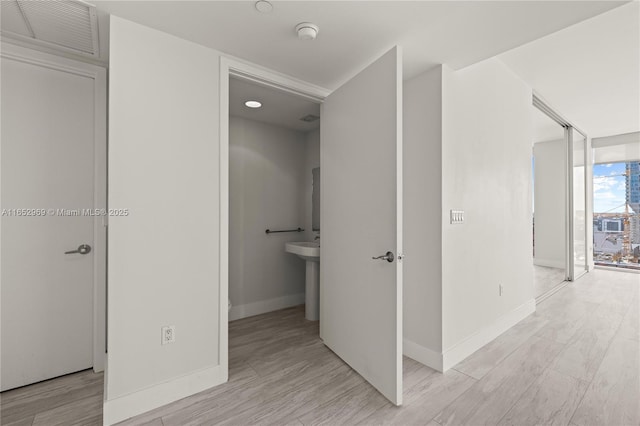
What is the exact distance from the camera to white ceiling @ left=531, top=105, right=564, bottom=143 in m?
4.41

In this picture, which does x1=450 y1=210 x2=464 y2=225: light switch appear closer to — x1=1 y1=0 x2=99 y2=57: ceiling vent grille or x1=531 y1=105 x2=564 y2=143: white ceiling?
x1=1 y1=0 x2=99 y2=57: ceiling vent grille

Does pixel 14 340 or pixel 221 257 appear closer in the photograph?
pixel 14 340

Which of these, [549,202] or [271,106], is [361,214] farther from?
[549,202]

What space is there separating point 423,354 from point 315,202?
215 cm

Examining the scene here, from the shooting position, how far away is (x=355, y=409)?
1733 mm

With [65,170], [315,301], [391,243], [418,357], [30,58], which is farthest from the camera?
[315,301]

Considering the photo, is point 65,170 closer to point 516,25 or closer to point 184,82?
point 184,82

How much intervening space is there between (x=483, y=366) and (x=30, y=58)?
3.91 m

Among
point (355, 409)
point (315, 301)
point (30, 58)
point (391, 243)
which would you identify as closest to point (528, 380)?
point (355, 409)

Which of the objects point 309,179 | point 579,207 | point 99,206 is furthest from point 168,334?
point 579,207

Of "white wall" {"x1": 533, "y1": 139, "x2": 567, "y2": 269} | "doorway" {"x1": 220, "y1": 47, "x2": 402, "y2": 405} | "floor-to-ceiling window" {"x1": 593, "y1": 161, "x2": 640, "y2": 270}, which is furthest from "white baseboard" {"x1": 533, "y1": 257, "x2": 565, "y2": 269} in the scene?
"doorway" {"x1": 220, "y1": 47, "x2": 402, "y2": 405}

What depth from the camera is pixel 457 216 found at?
7.51 feet

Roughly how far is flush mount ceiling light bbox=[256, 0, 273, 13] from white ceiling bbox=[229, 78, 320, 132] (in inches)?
31.5

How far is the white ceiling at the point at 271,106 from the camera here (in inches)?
103
